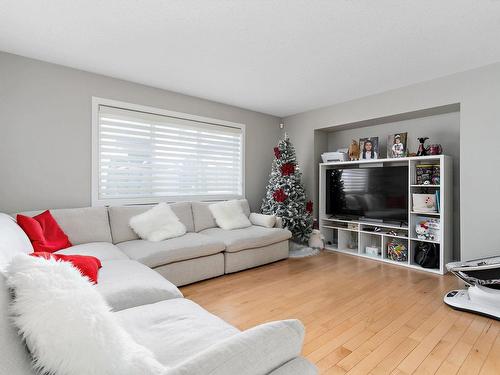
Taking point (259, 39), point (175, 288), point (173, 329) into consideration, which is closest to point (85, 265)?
point (175, 288)

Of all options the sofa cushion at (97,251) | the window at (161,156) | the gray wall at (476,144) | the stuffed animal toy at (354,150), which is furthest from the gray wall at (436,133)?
the sofa cushion at (97,251)

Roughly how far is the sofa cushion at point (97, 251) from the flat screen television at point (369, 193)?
3532 millimetres

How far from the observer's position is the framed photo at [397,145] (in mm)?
4039

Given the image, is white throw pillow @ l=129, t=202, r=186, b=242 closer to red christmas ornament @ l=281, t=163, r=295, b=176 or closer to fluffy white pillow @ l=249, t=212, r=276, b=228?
fluffy white pillow @ l=249, t=212, r=276, b=228

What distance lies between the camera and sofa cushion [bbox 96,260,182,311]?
1.66 meters

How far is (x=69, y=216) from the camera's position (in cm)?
304

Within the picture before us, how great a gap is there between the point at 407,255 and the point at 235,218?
2.56 m

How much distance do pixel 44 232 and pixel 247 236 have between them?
2237 mm

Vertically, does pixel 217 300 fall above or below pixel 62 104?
below

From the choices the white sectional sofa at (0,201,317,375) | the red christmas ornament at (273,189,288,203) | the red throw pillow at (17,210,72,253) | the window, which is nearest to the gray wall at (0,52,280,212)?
the window

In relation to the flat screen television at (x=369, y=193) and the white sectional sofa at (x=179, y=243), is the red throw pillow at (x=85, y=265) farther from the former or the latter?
the flat screen television at (x=369, y=193)

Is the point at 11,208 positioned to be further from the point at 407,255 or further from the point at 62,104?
the point at 407,255

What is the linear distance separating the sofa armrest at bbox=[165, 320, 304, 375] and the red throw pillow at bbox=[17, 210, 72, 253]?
2.37 m

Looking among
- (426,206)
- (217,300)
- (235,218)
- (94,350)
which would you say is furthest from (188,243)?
(426,206)
